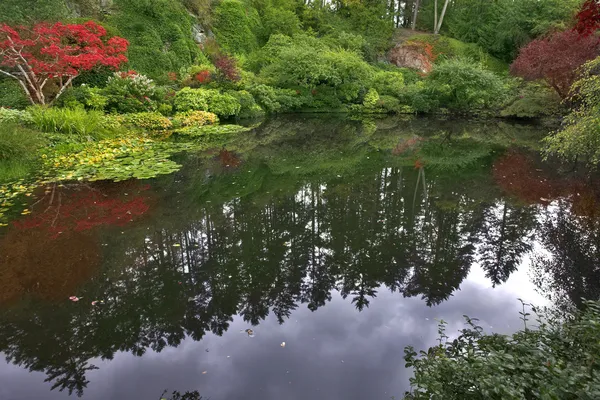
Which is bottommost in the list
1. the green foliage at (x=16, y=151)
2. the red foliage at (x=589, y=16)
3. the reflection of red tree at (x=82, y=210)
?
the reflection of red tree at (x=82, y=210)

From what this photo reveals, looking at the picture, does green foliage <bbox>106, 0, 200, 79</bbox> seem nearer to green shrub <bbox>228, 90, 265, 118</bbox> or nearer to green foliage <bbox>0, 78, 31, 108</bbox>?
green shrub <bbox>228, 90, 265, 118</bbox>

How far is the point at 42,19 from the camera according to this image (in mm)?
14922

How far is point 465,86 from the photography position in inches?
792

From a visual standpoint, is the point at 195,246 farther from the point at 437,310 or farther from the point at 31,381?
the point at 437,310

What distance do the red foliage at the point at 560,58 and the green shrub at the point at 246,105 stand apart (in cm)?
1262

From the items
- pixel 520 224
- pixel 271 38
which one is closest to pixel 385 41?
pixel 271 38

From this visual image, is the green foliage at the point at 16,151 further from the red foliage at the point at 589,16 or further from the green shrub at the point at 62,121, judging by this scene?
the red foliage at the point at 589,16

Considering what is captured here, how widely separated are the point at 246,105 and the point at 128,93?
5659 mm

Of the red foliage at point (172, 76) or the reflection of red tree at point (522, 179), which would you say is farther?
the red foliage at point (172, 76)

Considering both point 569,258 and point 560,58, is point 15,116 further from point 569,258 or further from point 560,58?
point 560,58

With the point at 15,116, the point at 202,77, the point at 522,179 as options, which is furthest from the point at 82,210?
the point at 202,77

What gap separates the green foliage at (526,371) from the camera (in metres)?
1.76

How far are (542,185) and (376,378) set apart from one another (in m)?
7.19

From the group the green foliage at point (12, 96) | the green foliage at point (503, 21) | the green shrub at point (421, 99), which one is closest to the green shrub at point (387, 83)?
the green shrub at point (421, 99)
